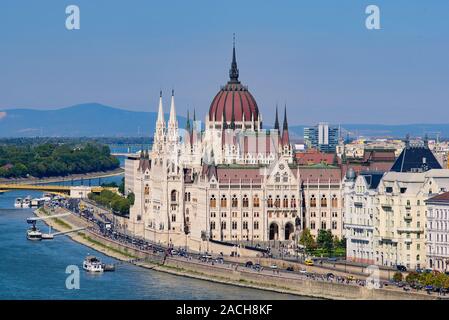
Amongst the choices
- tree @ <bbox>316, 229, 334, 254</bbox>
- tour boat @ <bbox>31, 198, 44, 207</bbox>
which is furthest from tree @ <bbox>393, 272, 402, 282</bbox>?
tour boat @ <bbox>31, 198, 44, 207</bbox>

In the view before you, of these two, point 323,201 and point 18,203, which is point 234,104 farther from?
point 18,203

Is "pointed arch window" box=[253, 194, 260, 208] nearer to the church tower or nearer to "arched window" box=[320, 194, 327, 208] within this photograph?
"arched window" box=[320, 194, 327, 208]

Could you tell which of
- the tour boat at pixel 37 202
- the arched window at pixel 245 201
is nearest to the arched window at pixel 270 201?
the arched window at pixel 245 201

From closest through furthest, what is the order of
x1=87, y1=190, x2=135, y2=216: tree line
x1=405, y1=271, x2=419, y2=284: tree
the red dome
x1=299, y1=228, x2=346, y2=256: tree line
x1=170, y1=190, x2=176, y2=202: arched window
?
x1=405, y1=271, x2=419, y2=284: tree < x1=299, y1=228, x2=346, y2=256: tree line < x1=170, y1=190, x2=176, y2=202: arched window < the red dome < x1=87, y1=190, x2=135, y2=216: tree line

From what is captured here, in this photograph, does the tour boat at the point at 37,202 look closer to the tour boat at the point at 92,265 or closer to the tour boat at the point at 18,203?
the tour boat at the point at 18,203

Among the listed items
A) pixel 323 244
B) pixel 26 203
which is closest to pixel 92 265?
pixel 323 244
